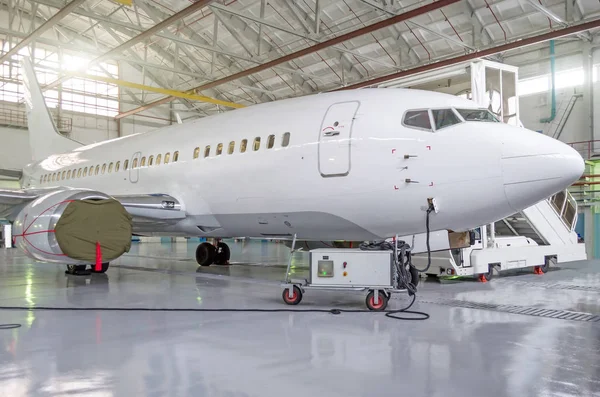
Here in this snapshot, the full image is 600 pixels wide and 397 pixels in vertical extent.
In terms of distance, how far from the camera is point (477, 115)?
691cm

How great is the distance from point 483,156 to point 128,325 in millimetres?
4359

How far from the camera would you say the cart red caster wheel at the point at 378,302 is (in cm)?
618

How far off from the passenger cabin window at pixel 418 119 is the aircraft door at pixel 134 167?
5935mm

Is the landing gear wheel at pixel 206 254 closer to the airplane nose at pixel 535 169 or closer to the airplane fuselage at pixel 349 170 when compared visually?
the airplane fuselage at pixel 349 170

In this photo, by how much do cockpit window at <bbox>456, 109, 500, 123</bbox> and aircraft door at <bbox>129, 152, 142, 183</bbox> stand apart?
657 cm

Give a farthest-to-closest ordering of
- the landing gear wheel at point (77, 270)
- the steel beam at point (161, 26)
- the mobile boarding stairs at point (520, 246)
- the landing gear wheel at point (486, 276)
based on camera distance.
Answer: the steel beam at point (161, 26) < the landing gear wheel at point (77, 270) < the landing gear wheel at point (486, 276) < the mobile boarding stairs at point (520, 246)

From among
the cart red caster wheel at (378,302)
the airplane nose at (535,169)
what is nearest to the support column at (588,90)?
the airplane nose at (535,169)

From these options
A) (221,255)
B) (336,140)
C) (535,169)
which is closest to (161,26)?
(221,255)

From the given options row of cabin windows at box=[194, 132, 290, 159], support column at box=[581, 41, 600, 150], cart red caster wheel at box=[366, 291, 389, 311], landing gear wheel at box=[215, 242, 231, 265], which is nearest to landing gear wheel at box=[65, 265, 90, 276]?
row of cabin windows at box=[194, 132, 290, 159]

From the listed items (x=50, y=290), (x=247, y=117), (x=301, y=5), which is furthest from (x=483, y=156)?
(x=301, y=5)

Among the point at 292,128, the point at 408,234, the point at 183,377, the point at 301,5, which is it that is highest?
the point at 301,5

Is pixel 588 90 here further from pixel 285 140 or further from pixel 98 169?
pixel 98 169

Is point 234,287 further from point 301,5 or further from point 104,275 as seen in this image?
point 301,5

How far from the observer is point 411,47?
21.7 meters
